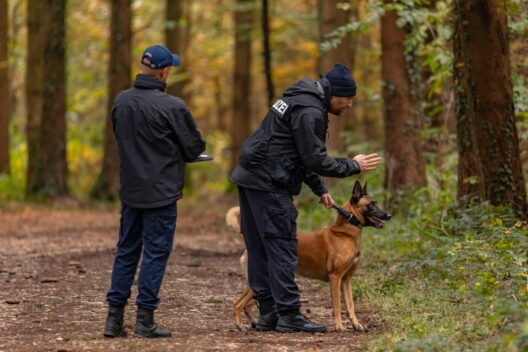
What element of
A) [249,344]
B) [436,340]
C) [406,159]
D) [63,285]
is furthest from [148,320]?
[406,159]

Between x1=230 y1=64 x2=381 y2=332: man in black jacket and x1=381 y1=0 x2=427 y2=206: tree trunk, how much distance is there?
317 inches

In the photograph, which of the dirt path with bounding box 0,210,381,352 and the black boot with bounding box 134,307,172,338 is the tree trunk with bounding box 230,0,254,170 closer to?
the dirt path with bounding box 0,210,381,352

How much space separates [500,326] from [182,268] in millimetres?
6528

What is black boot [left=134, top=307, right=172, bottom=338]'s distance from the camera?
7.84 metres

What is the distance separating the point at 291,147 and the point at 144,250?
148cm

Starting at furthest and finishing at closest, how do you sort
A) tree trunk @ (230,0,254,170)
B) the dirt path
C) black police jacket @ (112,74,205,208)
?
1. tree trunk @ (230,0,254,170)
2. black police jacket @ (112,74,205,208)
3. the dirt path

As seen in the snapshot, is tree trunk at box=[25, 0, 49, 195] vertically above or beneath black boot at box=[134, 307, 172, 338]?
above

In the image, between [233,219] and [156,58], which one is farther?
[233,219]

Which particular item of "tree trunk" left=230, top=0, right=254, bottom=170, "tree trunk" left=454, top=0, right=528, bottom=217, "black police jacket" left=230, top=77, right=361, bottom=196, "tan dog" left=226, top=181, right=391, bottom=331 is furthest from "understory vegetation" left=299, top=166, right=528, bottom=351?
"tree trunk" left=230, top=0, right=254, bottom=170

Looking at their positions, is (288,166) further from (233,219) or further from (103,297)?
(103,297)

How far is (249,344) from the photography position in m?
7.47

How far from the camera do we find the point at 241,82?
2958 centimetres

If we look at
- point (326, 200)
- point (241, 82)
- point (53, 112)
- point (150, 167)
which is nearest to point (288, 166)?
point (326, 200)

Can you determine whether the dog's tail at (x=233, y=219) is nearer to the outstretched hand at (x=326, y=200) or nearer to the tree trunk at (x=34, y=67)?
the outstretched hand at (x=326, y=200)
